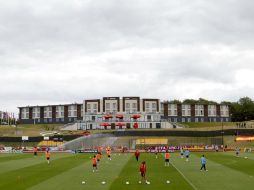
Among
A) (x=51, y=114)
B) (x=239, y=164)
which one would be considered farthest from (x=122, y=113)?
(x=239, y=164)

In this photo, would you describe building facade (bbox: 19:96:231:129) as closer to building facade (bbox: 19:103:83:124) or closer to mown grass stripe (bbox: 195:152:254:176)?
building facade (bbox: 19:103:83:124)

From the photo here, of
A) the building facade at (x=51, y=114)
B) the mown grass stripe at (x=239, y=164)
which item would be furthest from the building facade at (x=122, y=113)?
the mown grass stripe at (x=239, y=164)

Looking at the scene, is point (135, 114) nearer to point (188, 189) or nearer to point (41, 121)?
point (41, 121)

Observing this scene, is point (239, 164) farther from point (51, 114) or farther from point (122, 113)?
point (51, 114)

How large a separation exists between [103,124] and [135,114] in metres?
14.6

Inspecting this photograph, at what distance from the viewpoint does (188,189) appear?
27500 mm

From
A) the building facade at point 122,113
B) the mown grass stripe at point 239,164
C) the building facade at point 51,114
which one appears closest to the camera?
the mown grass stripe at point 239,164

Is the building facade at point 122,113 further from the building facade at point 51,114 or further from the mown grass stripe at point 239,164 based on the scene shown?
the mown grass stripe at point 239,164

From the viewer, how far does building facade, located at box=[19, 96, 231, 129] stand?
16475cm

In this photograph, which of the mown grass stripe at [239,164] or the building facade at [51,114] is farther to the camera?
the building facade at [51,114]

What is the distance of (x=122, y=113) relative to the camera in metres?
165

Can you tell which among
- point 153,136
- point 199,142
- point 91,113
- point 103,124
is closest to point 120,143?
point 153,136

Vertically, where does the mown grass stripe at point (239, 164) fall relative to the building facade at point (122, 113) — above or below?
below

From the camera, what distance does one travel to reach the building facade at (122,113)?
165 meters
